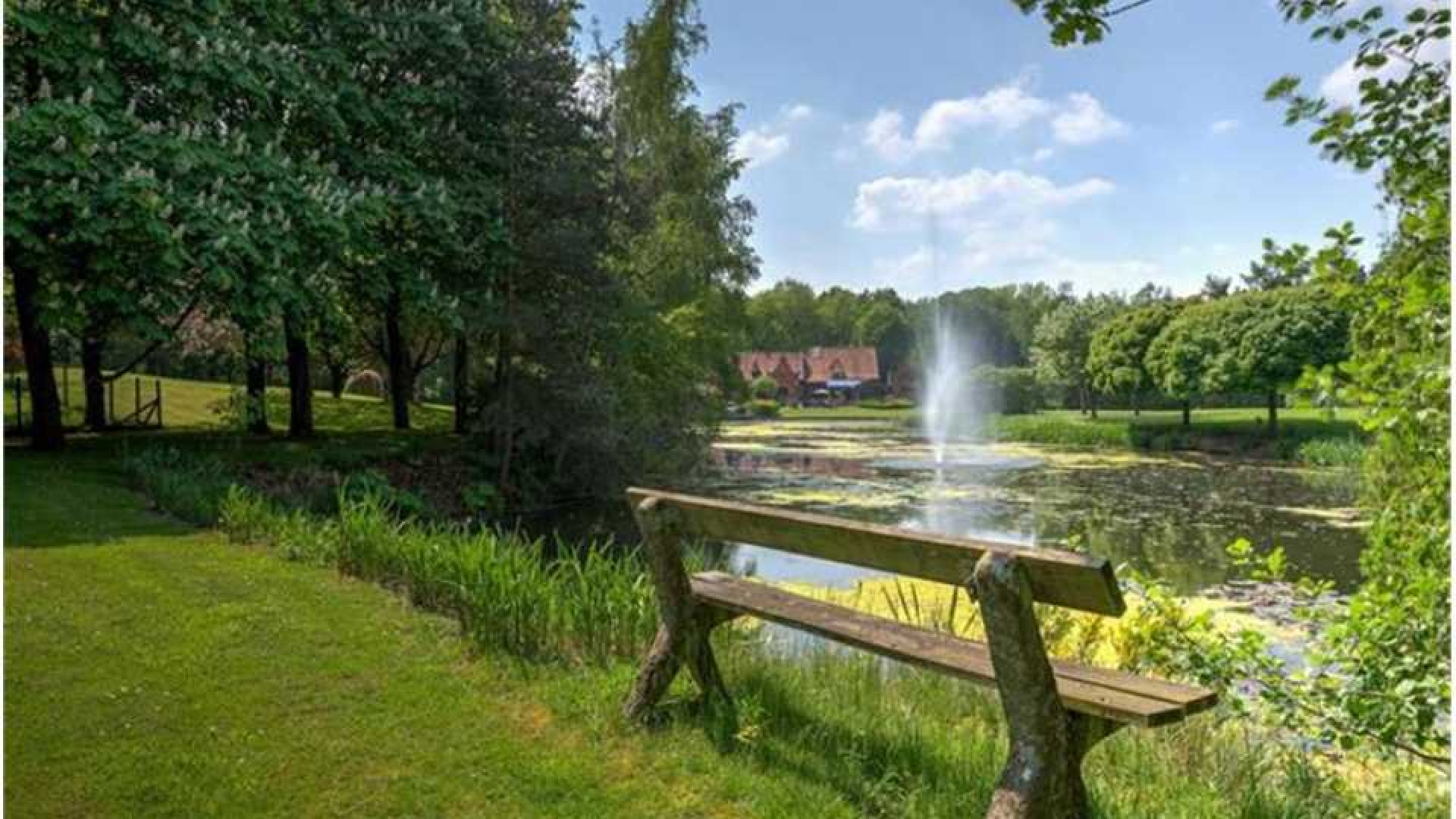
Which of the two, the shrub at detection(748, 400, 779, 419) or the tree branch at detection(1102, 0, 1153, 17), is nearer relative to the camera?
the tree branch at detection(1102, 0, 1153, 17)

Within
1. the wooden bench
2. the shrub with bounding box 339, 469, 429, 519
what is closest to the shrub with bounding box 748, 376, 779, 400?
the shrub with bounding box 339, 469, 429, 519

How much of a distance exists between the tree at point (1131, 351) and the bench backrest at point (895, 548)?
31843mm

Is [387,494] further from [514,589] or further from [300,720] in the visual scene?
[300,720]

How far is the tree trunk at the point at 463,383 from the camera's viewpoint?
1585 cm

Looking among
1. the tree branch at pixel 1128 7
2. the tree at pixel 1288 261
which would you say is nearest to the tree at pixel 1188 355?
the tree at pixel 1288 261

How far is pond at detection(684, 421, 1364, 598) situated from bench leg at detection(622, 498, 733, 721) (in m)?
1.82

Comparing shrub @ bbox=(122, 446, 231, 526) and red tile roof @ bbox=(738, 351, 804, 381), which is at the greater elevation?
red tile roof @ bbox=(738, 351, 804, 381)

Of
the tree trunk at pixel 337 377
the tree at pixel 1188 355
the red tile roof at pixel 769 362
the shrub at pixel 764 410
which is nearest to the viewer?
the tree trunk at pixel 337 377

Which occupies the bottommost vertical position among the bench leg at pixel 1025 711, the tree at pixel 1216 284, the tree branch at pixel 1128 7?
the bench leg at pixel 1025 711

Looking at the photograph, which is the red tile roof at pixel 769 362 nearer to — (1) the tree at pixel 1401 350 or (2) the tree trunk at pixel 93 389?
(2) the tree trunk at pixel 93 389

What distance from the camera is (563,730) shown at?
349 cm

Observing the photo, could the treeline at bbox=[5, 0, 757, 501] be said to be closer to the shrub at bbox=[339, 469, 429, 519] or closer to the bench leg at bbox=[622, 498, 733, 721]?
the shrub at bbox=[339, 469, 429, 519]

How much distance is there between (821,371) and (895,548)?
63810mm

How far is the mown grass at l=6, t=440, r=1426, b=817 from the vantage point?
2.95 m
